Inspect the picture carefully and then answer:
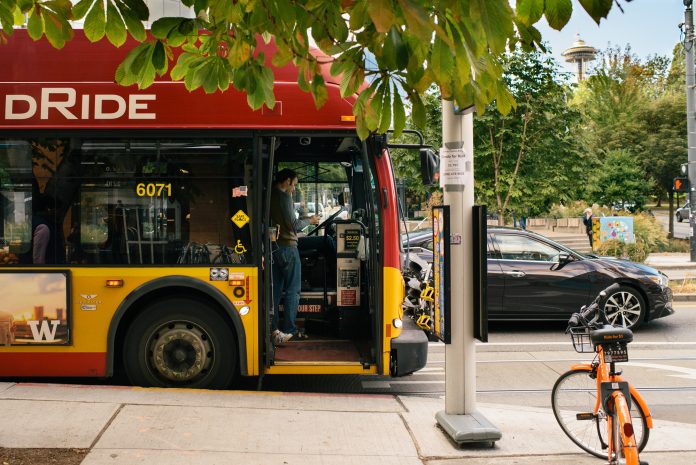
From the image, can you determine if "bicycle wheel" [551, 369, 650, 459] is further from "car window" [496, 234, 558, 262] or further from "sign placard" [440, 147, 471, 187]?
"car window" [496, 234, 558, 262]

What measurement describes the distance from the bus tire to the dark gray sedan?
15.7 feet

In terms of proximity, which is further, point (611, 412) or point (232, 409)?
point (232, 409)

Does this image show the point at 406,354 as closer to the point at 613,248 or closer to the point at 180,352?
the point at 180,352

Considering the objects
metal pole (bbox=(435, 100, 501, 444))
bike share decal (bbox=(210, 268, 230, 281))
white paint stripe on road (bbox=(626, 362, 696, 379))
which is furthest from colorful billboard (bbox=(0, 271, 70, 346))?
white paint stripe on road (bbox=(626, 362, 696, 379))

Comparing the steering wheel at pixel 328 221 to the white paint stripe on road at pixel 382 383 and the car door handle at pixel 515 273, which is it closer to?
the white paint stripe on road at pixel 382 383

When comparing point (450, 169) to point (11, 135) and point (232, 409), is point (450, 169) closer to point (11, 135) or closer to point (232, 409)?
point (232, 409)

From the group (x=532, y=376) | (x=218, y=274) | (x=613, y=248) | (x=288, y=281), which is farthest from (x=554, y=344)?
(x=613, y=248)

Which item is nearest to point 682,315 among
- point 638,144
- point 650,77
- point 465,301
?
point 465,301

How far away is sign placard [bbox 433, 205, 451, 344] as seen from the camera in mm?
5723

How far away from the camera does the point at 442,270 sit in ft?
19.0

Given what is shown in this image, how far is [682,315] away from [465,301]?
8879 millimetres

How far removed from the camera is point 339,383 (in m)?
8.30

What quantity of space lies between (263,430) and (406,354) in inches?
71.7

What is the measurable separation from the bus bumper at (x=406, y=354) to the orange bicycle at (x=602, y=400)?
1766 millimetres
